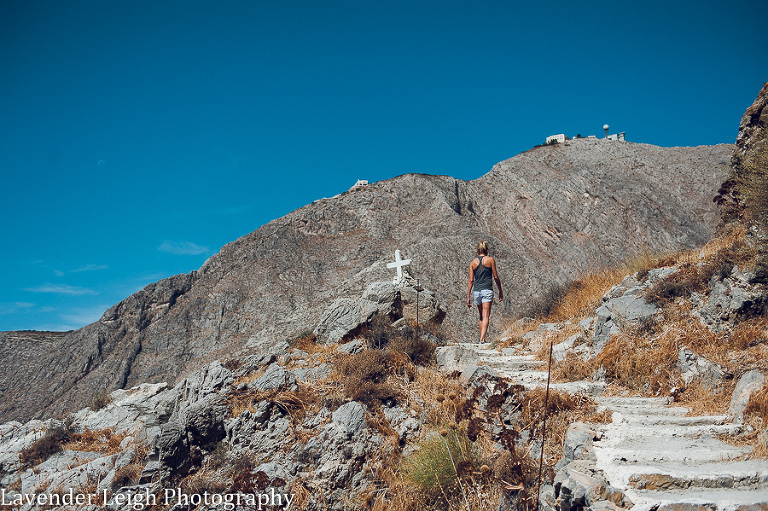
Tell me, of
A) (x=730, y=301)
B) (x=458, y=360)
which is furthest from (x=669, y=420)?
(x=458, y=360)

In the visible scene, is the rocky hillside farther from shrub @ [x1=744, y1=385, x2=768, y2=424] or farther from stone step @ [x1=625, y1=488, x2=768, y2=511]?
stone step @ [x1=625, y1=488, x2=768, y2=511]

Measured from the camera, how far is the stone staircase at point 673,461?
2.61 meters

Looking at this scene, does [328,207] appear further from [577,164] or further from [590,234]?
[577,164]

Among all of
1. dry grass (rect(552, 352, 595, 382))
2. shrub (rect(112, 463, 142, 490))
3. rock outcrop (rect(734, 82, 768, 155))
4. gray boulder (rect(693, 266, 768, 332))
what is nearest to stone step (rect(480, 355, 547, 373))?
dry grass (rect(552, 352, 595, 382))

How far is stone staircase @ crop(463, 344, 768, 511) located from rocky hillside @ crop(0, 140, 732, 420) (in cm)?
987

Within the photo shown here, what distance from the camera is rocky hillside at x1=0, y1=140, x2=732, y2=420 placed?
1750 cm

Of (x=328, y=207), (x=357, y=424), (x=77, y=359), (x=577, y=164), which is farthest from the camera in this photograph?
(x=577, y=164)

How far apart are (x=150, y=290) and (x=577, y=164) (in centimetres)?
2484

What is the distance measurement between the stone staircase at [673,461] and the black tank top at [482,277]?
10.0 feet

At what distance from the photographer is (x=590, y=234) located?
2256cm

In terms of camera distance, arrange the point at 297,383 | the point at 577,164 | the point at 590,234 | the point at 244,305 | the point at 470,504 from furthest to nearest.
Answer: the point at 577,164
the point at 590,234
the point at 244,305
the point at 297,383
the point at 470,504

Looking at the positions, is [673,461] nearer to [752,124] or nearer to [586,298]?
[586,298]

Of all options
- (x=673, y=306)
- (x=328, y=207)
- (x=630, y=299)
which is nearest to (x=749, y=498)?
(x=673, y=306)

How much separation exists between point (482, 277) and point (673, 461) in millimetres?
4231
